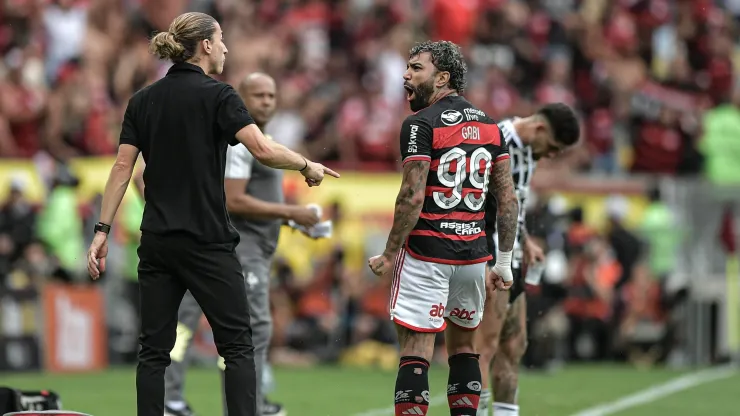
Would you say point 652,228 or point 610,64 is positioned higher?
point 610,64

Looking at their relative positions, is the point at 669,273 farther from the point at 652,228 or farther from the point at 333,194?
the point at 333,194

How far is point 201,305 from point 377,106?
13562 millimetres

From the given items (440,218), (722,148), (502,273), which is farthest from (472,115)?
(722,148)

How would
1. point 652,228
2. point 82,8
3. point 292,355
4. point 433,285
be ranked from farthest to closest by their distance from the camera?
point 82,8 → point 652,228 → point 292,355 → point 433,285

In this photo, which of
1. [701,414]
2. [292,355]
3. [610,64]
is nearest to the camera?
[701,414]

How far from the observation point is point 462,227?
821 centimetres

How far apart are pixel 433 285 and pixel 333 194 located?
36.3 ft

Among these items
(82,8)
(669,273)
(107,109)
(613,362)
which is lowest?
(613,362)

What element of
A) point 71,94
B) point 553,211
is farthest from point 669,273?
point 71,94

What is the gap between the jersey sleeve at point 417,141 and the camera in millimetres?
7992

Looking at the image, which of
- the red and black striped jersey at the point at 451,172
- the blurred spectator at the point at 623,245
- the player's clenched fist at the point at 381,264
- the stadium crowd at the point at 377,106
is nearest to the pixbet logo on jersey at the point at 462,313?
the red and black striped jersey at the point at 451,172

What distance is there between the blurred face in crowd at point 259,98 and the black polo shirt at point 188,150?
7.38 feet

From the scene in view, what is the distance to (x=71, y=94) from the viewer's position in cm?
1986

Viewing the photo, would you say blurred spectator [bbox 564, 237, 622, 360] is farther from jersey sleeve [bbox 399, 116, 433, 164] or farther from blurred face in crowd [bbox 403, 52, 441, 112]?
jersey sleeve [bbox 399, 116, 433, 164]
